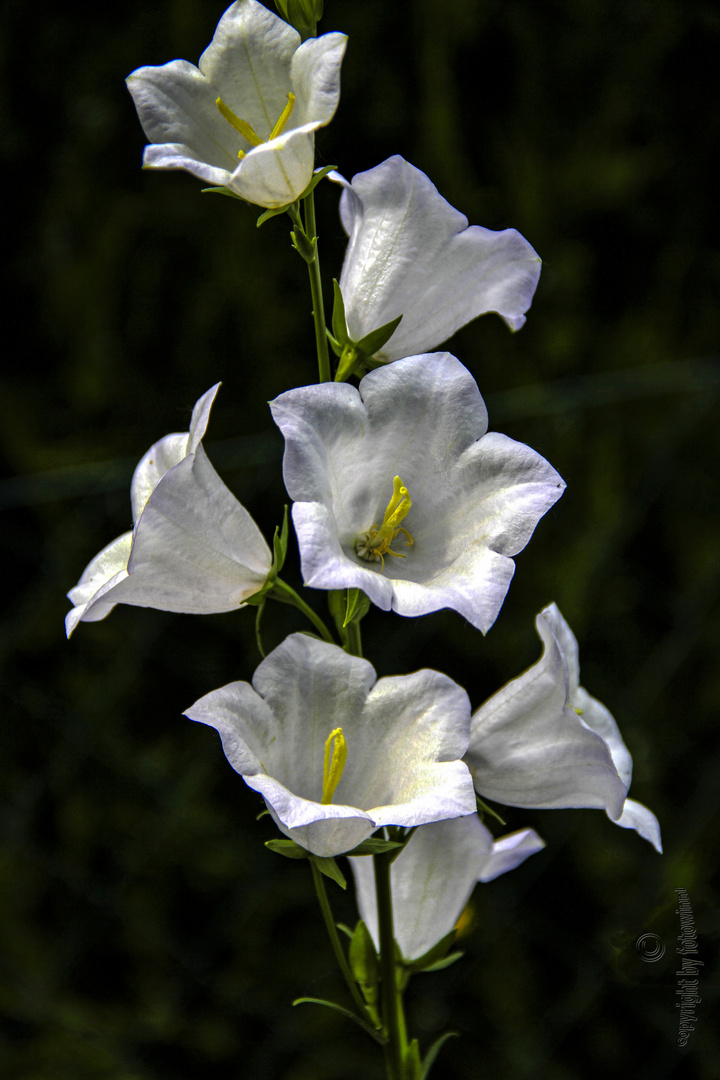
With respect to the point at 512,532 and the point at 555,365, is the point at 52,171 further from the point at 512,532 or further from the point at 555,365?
the point at 512,532

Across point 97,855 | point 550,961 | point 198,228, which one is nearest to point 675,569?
point 550,961

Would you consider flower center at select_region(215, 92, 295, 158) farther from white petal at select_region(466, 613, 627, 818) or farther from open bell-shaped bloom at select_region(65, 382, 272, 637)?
white petal at select_region(466, 613, 627, 818)

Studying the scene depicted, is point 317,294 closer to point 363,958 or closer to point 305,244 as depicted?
point 305,244

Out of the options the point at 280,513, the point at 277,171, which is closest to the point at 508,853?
the point at 277,171

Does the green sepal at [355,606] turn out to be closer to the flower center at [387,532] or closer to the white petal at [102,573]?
the flower center at [387,532]

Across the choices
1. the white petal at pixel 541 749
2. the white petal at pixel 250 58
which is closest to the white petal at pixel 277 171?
the white petal at pixel 250 58

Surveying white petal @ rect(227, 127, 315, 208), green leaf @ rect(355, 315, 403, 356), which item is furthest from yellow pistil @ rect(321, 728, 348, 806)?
white petal @ rect(227, 127, 315, 208)
